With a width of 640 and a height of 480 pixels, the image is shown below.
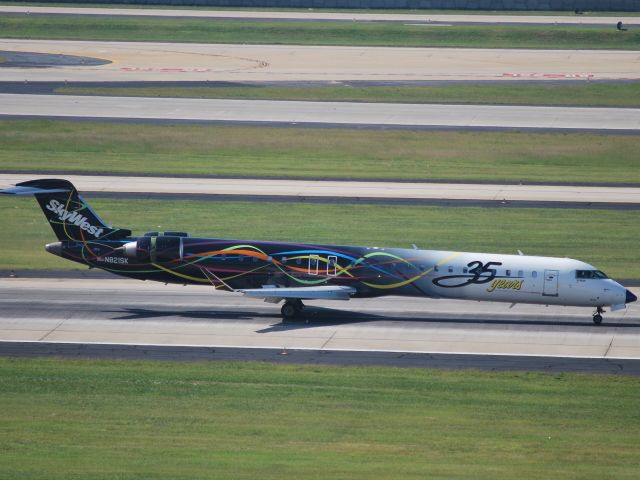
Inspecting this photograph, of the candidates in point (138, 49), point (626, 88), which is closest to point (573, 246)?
point (626, 88)

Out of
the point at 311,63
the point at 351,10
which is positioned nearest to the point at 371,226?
the point at 311,63

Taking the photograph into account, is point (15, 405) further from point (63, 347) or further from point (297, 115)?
point (297, 115)

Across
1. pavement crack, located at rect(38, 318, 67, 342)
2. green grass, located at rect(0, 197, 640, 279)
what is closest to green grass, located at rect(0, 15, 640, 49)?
green grass, located at rect(0, 197, 640, 279)

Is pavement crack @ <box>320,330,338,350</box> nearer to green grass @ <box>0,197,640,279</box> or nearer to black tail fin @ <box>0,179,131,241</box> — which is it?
black tail fin @ <box>0,179,131,241</box>

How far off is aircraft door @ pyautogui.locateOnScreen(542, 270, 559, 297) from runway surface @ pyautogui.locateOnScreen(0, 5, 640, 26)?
90090 mm

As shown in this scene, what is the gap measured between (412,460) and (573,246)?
29.5 metres

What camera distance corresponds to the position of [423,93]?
9825cm

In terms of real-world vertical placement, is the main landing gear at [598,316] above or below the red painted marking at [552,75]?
below

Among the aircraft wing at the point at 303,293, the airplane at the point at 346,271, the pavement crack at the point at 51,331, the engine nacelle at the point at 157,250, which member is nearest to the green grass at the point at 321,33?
the airplane at the point at 346,271

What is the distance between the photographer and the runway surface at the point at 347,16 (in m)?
135

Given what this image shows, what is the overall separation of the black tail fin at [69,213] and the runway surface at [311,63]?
5412 cm

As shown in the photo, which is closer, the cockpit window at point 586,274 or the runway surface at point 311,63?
the cockpit window at point 586,274

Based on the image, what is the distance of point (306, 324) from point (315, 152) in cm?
3481

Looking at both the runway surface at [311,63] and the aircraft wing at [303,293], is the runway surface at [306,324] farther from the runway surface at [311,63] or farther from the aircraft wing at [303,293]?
the runway surface at [311,63]
